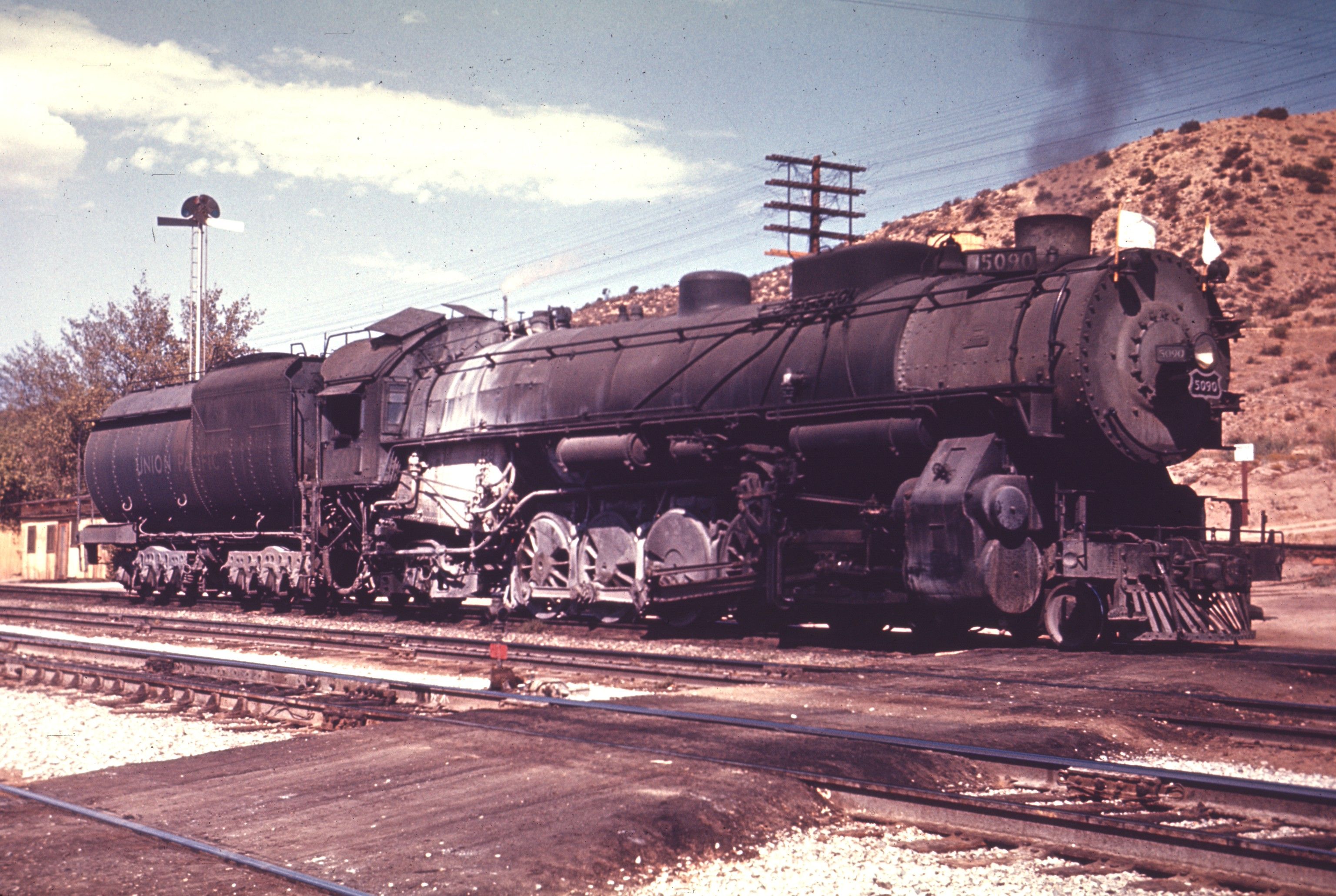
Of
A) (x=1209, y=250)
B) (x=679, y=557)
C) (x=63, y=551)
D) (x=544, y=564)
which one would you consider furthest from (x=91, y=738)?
(x=63, y=551)

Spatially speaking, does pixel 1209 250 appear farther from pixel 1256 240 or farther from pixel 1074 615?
pixel 1256 240

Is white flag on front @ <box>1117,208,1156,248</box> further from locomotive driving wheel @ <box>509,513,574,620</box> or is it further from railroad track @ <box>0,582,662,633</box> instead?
locomotive driving wheel @ <box>509,513,574,620</box>

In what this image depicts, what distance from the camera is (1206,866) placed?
542cm

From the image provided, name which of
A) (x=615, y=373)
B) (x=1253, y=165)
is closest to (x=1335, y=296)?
(x=1253, y=165)

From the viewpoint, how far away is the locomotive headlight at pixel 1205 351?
509 inches

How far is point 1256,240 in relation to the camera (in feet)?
181

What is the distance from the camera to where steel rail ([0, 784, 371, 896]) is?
209 inches

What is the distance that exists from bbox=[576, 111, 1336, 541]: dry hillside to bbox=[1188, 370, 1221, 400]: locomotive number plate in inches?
744

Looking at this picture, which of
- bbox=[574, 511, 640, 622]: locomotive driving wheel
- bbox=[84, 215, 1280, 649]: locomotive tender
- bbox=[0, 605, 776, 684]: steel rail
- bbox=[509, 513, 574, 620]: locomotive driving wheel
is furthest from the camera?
bbox=[509, 513, 574, 620]: locomotive driving wheel

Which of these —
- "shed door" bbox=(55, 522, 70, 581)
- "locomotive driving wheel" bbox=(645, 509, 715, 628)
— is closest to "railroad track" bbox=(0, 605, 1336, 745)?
"locomotive driving wheel" bbox=(645, 509, 715, 628)

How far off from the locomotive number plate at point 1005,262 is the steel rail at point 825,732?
6.16 metres

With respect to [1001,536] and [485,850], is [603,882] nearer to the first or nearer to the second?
[485,850]

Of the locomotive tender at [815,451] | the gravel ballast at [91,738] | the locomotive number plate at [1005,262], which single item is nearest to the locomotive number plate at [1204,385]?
the locomotive tender at [815,451]

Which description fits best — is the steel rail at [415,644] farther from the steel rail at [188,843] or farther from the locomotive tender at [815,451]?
the steel rail at [188,843]
